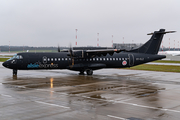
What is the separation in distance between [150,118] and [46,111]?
5.69m

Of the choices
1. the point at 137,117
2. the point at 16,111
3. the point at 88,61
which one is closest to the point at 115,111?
the point at 137,117

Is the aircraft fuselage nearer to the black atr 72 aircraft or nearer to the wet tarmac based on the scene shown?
the black atr 72 aircraft

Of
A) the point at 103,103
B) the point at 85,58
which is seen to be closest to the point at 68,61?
the point at 85,58

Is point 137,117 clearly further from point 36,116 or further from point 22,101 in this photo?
point 22,101

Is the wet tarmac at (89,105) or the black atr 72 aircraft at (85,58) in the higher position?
the black atr 72 aircraft at (85,58)

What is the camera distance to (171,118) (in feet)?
37.9

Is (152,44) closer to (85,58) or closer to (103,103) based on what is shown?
(85,58)

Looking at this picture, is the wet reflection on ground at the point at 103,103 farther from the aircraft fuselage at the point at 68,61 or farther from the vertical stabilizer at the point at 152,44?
the vertical stabilizer at the point at 152,44

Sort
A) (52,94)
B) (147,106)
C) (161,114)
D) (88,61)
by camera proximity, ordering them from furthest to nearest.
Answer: (88,61) → (52,94) → (147,106) → (161,114)

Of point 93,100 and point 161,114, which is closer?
point 161,114

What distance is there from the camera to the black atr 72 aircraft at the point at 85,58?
2970 cm

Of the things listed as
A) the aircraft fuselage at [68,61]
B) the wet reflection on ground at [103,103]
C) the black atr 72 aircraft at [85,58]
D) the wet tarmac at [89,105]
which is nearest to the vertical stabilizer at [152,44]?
the black atr 72 aircraft at [85,58]

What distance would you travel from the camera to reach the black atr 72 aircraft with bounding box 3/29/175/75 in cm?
2970

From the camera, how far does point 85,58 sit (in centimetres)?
3192
